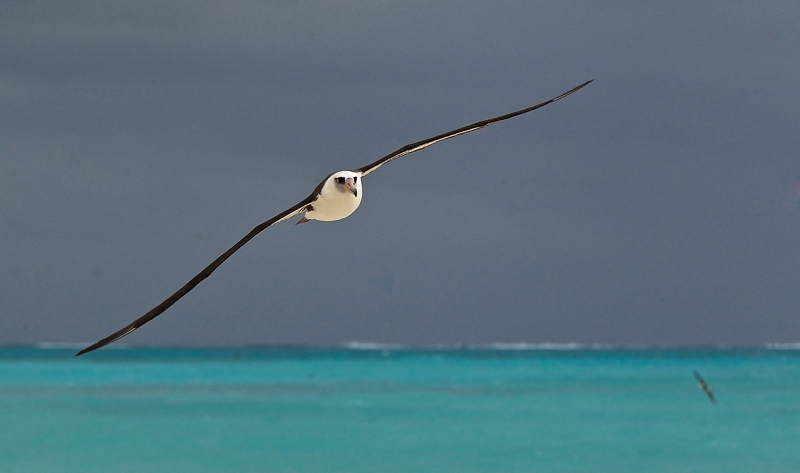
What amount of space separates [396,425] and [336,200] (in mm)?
30666

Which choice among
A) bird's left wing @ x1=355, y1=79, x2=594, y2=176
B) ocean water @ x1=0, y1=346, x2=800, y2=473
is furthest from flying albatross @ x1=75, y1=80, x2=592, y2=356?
ocean water @ x1=0, y1=346, x2=800, y2=473

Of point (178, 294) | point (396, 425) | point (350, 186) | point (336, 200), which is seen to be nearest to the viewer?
point (178, 294)

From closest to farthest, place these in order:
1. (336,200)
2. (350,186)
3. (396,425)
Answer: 1. (350,186)
2. (336,200)
3. (396,425)

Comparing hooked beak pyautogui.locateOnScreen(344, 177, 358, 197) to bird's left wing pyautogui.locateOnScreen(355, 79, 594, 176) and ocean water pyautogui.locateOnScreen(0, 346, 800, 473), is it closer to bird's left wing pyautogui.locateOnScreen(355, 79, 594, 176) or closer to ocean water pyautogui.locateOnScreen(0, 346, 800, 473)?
bird's left wing pyautogui.locateOnScreen(355, 79, 594, 176)

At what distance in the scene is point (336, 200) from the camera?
11219mm

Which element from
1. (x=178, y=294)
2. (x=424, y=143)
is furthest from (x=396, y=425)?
(x=178, y=294)

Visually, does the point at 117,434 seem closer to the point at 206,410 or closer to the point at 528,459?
the point at 206,410

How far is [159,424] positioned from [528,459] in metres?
15.5

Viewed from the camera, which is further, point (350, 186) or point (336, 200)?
point (336, 200)

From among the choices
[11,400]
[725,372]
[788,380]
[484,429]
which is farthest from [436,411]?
[725,372]

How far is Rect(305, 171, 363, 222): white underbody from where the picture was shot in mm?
11172

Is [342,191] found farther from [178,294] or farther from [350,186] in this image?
[178,294]

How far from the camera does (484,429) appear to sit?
40.1 m

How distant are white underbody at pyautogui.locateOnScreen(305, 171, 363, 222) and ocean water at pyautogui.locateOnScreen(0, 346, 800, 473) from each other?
20678 millimetres
